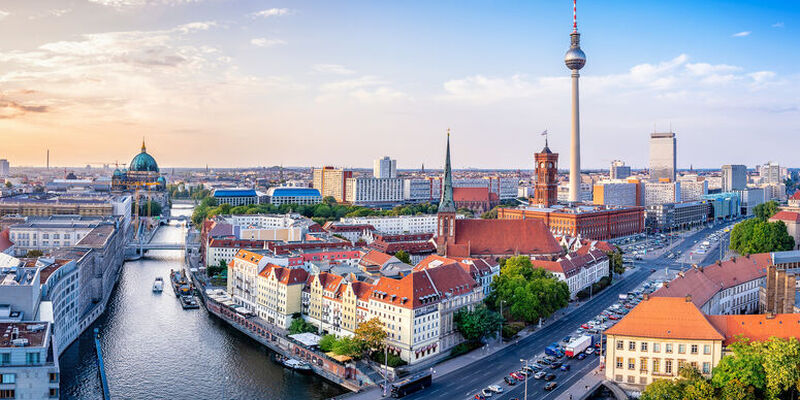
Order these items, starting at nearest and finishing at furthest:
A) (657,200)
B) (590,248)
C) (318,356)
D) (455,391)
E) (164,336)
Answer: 1. (455,391)
2. (318,356)
3. (164,336)
4. (590,248)
5. (657,200)

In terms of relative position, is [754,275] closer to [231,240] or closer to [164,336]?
[164,336]

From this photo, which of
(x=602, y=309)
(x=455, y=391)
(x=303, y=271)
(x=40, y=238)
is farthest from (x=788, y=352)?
(x=40, y=238)

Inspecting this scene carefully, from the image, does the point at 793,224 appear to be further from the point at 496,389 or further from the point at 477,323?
the point at 496,389

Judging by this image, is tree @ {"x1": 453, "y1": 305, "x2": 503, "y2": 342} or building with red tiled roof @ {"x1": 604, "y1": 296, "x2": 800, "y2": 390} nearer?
building with red tiled roof @ {"x1": 604, "y1": 296, "x2": 800, "y2": 390}

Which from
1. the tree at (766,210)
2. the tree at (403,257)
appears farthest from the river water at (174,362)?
the tree at (766,210)

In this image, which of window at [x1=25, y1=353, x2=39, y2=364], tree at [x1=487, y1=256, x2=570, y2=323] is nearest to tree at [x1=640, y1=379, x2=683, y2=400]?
tree at [x1=487, y1=256, x2=570, y2=323]

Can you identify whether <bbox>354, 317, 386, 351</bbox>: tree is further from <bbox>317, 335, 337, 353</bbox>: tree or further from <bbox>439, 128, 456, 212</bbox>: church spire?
<bbox>439, 128, 456, 212</bbox>: church spire
